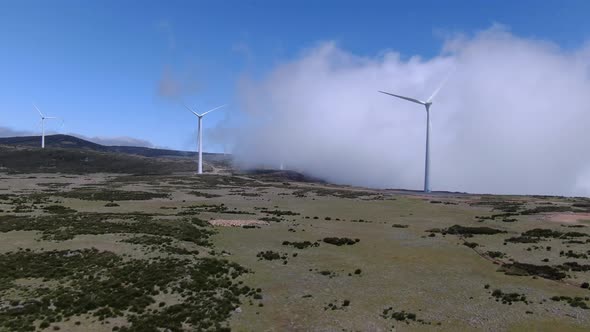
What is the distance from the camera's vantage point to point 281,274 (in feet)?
155

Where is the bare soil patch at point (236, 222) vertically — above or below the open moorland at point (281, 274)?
above

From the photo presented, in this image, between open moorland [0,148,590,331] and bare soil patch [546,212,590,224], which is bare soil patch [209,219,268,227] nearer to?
open moorland [0,148,590,331]

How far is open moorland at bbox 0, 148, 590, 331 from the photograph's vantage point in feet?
114

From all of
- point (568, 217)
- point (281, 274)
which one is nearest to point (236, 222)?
point (281, 274)

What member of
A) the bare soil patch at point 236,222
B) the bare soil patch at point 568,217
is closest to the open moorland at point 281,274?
the bare soil patch at point 236,222

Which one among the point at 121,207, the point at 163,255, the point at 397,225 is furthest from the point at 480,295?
the point at 121,207

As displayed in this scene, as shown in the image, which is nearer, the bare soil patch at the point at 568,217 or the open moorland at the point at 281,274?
the open moorland at the point at 281,274

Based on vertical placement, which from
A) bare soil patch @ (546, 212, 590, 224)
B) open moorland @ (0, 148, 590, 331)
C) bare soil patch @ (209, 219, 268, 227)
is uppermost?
bare soil patch @ (546, 212, 590, 224)

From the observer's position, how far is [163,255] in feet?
169

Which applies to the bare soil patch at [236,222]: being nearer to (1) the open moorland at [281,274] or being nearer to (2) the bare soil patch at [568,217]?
(1) the open moorland at [281,274]

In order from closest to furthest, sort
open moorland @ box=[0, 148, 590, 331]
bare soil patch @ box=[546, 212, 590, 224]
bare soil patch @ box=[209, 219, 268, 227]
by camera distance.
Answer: open moorland @ box=[0, 148, 590, 331] → bare soil patch @ box=[209, 219, 268, 227] → bare soil patch @ box=[546, 212, 590, 224]

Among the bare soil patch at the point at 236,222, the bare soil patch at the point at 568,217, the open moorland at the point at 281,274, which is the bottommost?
the open moorland at the point at 281,274

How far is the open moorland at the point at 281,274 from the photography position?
34.7 meters

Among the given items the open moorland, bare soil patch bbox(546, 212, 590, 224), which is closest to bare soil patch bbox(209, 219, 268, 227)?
the open moorland
